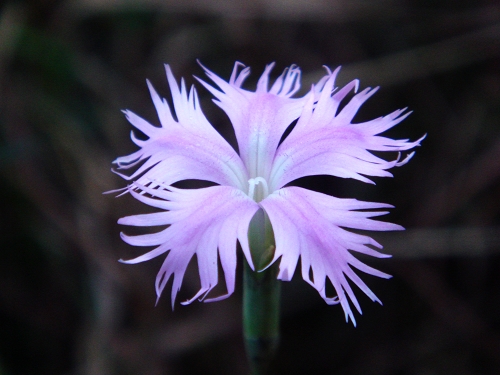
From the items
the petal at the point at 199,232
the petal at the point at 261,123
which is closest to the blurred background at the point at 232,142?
the petal at the point at 261,123

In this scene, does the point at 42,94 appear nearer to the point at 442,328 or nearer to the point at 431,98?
the point at 431,98

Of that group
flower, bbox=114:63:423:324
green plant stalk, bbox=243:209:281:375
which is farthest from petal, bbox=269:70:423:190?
green plant stalk, bbox=243:209:281:375

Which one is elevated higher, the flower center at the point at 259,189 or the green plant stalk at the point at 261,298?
the flower center at the point at 259,189

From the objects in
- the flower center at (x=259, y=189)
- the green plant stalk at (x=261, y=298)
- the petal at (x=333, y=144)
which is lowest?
the green plant stalk at (x=261, y=298)

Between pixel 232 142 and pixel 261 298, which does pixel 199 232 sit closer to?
pixel 261 298

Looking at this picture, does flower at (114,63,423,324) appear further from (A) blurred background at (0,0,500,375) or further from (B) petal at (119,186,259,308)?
(A) blurred background at (0,0,500,375)

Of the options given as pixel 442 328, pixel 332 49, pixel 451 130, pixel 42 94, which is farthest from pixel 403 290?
pixel 42 94

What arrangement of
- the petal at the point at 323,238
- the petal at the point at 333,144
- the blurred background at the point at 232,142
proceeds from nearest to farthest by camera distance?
the petal at the point at 323,238 < the petal at the point at 333,144 < the blurred background at the point at 232,142

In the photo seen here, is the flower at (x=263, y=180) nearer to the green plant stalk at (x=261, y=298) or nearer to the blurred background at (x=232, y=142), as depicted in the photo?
the green plant stalk at (x=261, y=298)
